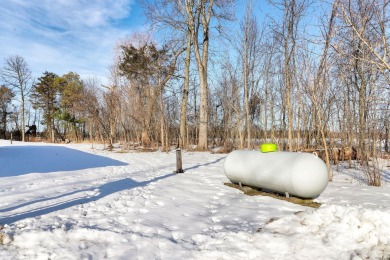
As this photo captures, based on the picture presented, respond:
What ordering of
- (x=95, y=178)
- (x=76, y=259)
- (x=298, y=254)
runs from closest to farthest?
(x=76, y=259) → (x=298, y=254) → (x=95, y=178)

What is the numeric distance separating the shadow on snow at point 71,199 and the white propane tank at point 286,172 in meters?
2.74

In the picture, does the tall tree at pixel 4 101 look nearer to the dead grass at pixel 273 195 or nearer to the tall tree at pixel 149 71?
the tall tree at pixel 149 71

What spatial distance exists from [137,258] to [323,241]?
2190 mm

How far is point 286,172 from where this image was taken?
5457 mm

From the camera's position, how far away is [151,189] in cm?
644

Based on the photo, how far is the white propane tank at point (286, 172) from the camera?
528cm

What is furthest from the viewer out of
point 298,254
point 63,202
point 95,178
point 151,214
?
point 95,178

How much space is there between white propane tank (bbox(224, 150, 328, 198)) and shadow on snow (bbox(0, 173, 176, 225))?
2.74 metres

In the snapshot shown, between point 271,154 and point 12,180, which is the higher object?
point 271,154

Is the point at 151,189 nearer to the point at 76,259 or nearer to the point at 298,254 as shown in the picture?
Answer: the point at 76,259

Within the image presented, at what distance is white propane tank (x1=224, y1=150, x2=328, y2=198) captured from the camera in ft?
17.3

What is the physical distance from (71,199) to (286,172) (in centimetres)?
423

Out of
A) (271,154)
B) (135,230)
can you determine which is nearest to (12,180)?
(135,230)

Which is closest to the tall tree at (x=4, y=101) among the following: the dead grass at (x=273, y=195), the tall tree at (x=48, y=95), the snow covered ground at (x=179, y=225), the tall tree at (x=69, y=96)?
the tall tree at (x=48, y=95)
